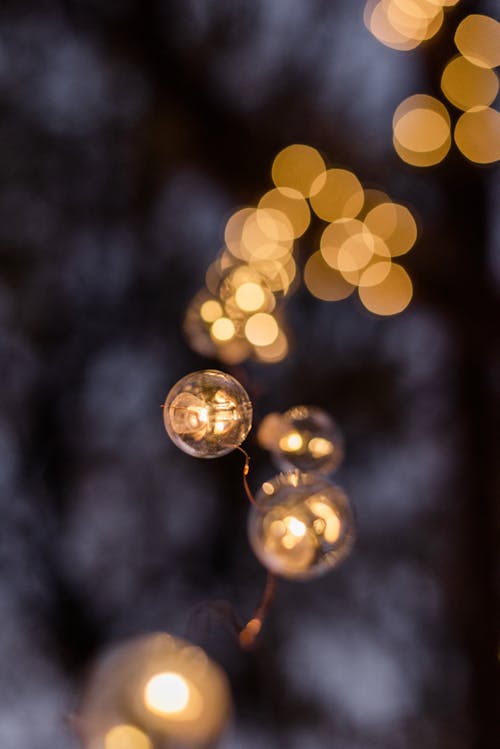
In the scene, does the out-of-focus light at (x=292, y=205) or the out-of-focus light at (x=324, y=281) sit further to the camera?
the out-of-focus light at (x=324, y=281)

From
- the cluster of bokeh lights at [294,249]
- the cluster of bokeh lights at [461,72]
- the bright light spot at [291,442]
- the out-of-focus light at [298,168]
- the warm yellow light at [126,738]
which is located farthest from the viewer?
the out-of-focus light at [298,168]

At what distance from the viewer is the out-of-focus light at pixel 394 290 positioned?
1662 millimetres

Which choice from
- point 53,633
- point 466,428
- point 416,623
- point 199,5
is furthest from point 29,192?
point 416,623

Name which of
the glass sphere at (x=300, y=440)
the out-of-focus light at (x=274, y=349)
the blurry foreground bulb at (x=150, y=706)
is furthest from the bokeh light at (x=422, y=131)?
the blurry foreground bulb at (x=150, y=706)

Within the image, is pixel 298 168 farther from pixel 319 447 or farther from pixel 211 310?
pixel 319 447

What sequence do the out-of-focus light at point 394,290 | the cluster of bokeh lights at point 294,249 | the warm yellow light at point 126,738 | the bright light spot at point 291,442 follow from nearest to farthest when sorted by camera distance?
the warm yellow light at point 126,738
the bright light spot at point 291,442
the cluster of bokeh lights at point 294,249
the out-of-focus light at point 394,290

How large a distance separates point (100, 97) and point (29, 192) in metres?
0.33

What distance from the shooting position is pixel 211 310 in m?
1.11

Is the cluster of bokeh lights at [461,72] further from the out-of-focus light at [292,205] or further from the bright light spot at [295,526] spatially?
the bright light spot at [295,526]

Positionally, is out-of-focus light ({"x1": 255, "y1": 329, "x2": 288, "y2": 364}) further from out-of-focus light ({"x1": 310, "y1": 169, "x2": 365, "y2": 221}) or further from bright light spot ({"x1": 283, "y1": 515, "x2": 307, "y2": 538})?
out-of-focus light ({"x1": 310, "y1": 169, "x2": 365, "y2": 221})

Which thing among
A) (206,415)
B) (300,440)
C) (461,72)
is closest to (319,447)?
(300,440)

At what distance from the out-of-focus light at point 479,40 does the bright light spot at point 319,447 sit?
3.31ft

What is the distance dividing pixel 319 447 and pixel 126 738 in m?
0.49

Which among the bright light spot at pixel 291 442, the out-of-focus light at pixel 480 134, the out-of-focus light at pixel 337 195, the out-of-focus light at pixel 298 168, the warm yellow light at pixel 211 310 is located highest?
the out-of-focus light at pixel 480 134
